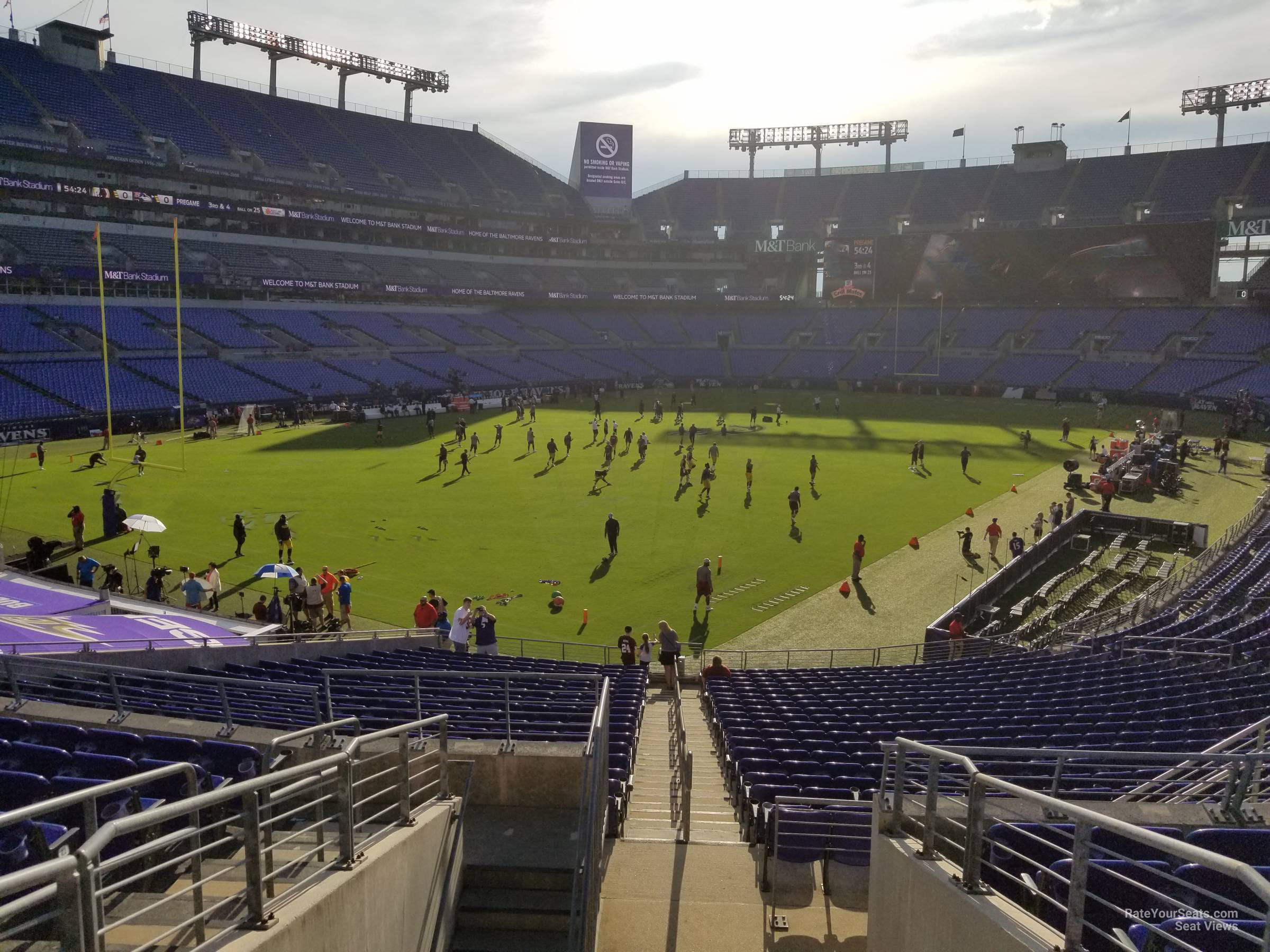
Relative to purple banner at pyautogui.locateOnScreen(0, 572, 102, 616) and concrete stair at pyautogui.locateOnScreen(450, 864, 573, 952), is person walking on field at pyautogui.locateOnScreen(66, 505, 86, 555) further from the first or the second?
concrete stair at pyautogui.locateOnScreen(450, 864, 573, 952)

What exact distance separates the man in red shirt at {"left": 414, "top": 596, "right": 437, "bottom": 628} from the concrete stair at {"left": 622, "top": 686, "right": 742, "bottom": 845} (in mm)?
5893

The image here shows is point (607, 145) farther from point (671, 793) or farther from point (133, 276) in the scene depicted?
point (671, 793)

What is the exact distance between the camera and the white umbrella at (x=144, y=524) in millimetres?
21344

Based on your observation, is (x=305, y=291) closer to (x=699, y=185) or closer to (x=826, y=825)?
(x=699, y=185)

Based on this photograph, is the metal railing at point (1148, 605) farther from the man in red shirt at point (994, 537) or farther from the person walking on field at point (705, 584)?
the person walking on field at point (705, 584)

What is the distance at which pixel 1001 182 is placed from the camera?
80.8 m

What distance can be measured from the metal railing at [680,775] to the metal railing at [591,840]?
2.98 feet

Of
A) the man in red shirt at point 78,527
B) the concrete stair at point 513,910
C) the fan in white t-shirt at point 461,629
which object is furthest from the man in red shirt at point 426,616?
the concrete stair at point 513,910

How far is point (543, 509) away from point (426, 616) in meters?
12.6

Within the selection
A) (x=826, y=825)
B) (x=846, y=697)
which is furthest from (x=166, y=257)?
(x=826, y=825)

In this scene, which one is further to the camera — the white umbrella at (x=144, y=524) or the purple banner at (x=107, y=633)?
the white umbrella at (x=144, y=524)

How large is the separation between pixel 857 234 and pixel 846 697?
76.6 meters

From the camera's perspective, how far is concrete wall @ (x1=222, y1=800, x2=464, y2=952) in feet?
15.2

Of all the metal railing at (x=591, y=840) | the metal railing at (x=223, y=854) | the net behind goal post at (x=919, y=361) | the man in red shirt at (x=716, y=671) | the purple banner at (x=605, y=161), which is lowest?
the man in red shirt at (x=716, y=671)
